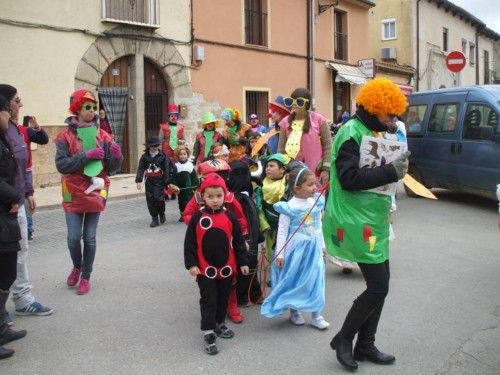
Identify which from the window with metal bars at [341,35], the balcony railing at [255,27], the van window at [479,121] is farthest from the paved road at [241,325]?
the window with metal bars at [341,35]

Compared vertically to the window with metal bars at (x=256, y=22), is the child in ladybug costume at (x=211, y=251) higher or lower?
lower

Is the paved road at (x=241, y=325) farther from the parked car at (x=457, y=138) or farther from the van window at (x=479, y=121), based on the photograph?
the van window at (x=479, y=121)

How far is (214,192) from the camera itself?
13.3 feet

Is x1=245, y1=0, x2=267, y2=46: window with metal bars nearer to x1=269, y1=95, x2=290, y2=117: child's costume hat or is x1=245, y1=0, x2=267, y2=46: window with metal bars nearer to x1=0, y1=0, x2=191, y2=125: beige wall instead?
x1=0, y1=0, x2=191, y2=125: beige wall

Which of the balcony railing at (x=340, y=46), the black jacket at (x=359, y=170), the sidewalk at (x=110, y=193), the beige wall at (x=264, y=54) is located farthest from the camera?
the balcony railing at (x=340, y=46)

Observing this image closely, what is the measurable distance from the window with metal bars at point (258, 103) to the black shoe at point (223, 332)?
1461 centimetres

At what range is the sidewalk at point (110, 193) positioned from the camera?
10742 mm

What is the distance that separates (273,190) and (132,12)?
36.0 ft

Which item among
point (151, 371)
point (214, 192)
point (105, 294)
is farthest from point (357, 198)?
point (105, 294)

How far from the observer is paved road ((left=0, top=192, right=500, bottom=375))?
3.79 meters

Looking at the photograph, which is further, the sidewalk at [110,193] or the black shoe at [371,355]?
the sidewalk at [110,193]

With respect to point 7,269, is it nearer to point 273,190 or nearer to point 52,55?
point 273,190

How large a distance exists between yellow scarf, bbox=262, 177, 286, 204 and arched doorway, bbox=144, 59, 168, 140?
1092 cm

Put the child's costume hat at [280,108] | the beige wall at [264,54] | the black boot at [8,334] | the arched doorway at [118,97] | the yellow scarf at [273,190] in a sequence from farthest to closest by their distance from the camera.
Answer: the beige wall at [264,54] < the arched doorway at [118,97] < the child's costume hat at [280,108] < the yellow scarf at [273,190] < the black boot at [8,334]
